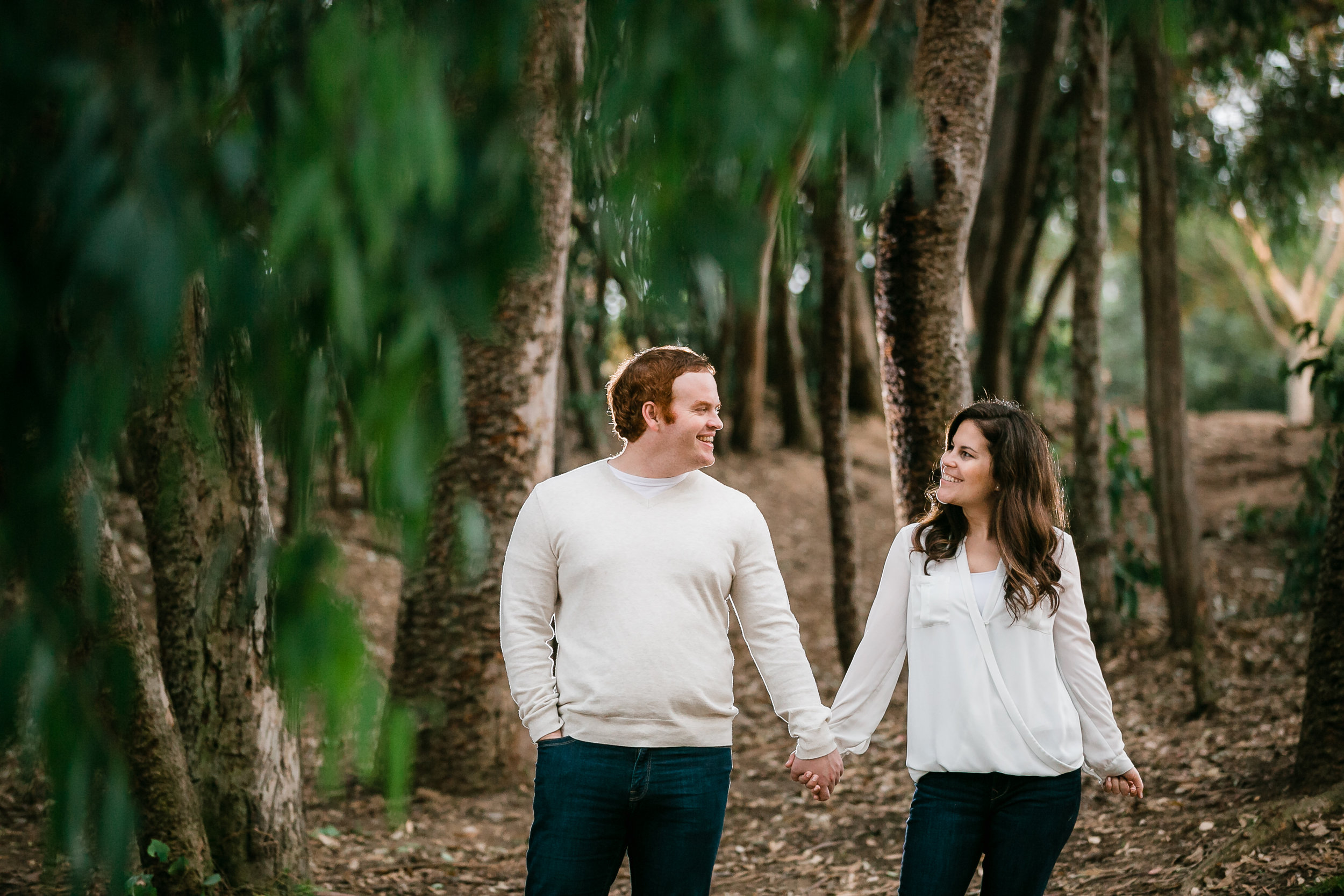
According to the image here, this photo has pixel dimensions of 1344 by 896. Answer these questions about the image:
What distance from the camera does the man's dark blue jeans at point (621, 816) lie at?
2.68m

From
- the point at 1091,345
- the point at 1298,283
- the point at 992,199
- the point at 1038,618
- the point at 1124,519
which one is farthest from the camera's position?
the point at 1298,283

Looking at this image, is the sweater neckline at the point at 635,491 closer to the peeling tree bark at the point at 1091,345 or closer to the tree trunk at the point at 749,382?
the peeling tree bark at the point at 1091,345

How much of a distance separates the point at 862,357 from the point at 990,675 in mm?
13599

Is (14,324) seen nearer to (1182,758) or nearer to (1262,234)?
(1182,758)

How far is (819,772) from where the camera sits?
285 centimetres

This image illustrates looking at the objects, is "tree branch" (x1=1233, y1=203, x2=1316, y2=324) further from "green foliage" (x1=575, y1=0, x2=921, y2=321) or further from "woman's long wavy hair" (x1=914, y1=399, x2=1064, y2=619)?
"green foliage" (x1=575, y1=0, x2=921, y2=321)

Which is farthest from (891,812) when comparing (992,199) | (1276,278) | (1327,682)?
(1276,278)

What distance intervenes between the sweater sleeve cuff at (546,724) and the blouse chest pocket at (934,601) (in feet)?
3.07

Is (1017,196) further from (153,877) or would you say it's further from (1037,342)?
(153,877)

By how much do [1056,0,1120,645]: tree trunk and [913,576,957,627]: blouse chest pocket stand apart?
5.61m

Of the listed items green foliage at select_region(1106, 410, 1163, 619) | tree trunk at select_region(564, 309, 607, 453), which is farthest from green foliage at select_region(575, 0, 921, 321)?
tree trunk at select_region(564, 309, 607, 453)

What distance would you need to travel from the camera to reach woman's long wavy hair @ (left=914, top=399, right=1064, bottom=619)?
2811 mm

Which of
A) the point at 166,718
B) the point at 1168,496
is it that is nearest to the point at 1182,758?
the point at 1168,496

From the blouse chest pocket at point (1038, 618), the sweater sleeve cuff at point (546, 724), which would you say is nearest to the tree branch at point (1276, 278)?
the blouse chest pocket at point (1038, 618)
